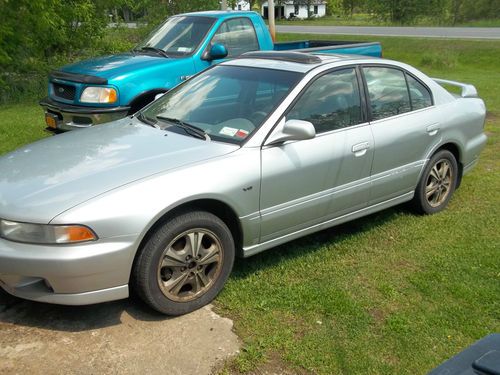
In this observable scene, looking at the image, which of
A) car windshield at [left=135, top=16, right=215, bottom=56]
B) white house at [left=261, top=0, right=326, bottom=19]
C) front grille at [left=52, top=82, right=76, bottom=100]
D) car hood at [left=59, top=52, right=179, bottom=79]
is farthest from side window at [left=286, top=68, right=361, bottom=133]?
white house at [left=261, top=0, right=326, bottom=19]

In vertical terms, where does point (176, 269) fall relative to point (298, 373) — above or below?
above

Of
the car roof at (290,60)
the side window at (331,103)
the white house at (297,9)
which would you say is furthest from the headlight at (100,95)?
the white house at (297,9)

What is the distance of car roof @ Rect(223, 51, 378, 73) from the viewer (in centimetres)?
426

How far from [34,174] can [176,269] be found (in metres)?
1.09

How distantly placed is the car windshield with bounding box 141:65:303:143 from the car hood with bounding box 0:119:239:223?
0.58 feet

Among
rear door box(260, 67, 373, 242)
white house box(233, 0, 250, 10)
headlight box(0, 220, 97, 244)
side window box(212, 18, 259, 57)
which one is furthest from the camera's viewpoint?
white house box(233, 0, 250, 10)

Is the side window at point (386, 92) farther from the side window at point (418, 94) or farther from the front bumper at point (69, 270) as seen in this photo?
the front bumper at point (69, 270)

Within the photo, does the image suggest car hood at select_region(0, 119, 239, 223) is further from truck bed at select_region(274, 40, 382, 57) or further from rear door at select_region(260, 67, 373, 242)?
truck bed at select_region(274, 40, 382, 57)

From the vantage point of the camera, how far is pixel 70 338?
322cm

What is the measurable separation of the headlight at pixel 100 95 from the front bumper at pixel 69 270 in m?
3.72

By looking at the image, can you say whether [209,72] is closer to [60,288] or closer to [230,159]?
[230,159]

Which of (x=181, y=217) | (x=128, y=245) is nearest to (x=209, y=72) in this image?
(x=181, y=217)

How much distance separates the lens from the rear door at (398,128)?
4484 millimetres

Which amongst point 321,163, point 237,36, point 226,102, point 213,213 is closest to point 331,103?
point 321,163
